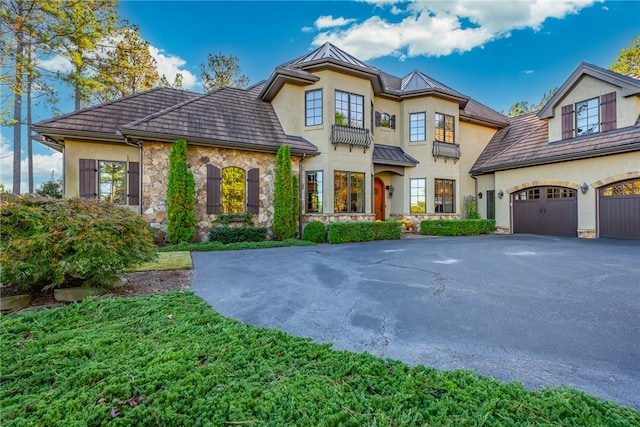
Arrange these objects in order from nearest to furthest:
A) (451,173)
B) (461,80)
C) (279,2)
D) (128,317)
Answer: (128,317) < (279,2) < (451,173) < (461,80)

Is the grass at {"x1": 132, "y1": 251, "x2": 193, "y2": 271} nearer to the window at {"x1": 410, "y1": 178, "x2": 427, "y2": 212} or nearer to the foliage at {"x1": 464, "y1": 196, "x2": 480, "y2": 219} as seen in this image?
the window at {"x1": 410, "y1": 178, "x2": 427, "y2": 212}

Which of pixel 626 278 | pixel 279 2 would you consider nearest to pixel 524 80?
pixel 279 2

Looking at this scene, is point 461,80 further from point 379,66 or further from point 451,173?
point 451,173

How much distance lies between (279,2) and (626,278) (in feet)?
41.3

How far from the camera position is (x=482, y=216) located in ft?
54.0

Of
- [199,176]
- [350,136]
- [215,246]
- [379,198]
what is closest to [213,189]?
[199,176]

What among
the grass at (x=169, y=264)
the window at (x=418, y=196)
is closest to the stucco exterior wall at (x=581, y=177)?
the window at (x=418, y=196)

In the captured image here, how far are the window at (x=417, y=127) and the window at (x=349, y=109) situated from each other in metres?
3.66

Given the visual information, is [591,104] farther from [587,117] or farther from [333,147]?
[333,147]

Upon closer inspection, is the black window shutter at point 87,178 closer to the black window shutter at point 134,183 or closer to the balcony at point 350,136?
the black window shutter at point 134,183

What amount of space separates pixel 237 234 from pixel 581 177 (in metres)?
13.8

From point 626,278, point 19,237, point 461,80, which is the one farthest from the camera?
point 461,80

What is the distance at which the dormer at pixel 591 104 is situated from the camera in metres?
11.1

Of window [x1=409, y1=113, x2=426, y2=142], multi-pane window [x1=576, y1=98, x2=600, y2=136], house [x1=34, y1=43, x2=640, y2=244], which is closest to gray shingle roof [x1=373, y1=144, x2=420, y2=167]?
house [x1=34, y1=43, x2=640, y2=244]
